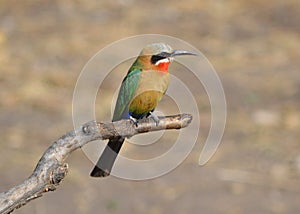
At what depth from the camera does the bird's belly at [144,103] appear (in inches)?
155

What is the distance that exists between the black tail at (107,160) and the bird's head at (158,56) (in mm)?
354

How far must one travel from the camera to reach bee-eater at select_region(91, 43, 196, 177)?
3883mm

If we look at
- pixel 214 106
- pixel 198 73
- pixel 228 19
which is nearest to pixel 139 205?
pixel 214 106

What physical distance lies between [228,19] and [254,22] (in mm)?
329

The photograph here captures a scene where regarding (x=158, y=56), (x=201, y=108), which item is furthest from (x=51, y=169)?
(x=201, y=108)

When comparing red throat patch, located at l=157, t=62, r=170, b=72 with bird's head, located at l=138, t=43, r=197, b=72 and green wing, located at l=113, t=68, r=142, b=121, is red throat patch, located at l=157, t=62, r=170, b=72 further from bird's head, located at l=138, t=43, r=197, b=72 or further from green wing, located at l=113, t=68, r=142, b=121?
green wing, located at l=113, t=68, r=142, b=121

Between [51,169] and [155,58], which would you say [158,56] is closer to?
[155,58]

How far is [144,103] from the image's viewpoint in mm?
3961

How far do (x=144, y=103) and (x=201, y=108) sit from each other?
4926mm

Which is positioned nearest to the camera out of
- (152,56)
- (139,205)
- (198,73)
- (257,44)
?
(152,56)

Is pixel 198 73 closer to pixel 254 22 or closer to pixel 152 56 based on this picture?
pixel 254 22

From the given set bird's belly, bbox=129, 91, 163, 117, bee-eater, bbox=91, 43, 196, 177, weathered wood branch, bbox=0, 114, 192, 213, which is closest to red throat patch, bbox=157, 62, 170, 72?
bee-eater, bbox=91, 43, 196, 177

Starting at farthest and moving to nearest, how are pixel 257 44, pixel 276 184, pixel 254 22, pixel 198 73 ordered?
1. pixel 254 22
2. pixel 257 44
3. pixel 198 73
4. pixel 276 184

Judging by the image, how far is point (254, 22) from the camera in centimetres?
1156
